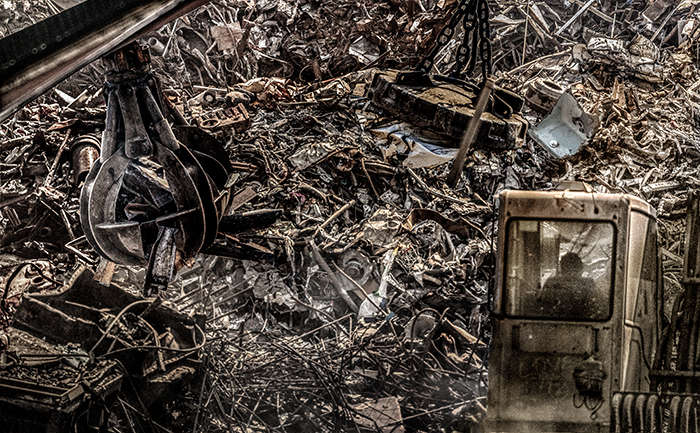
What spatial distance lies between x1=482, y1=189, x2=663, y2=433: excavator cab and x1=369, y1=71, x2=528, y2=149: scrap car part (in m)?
4.10

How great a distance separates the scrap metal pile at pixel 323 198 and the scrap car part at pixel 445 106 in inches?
1.4

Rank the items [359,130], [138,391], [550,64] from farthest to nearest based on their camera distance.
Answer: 1. [550,64]
2. [359,130]
3. [138,391]

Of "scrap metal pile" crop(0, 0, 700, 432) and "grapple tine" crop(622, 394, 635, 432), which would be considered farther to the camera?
"scrap metal pile" crop(0, 0, 700, 432)

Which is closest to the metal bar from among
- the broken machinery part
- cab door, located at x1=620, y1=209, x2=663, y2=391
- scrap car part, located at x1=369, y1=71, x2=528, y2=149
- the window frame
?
scrap car part, located at x1=369, y1=71, x2=528, y2=149

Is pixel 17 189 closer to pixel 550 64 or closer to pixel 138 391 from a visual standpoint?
pixel 138 391

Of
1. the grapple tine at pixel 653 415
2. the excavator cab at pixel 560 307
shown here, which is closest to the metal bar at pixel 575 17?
the excavator cab at pixel 560 307

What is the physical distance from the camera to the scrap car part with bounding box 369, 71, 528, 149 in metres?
8.99

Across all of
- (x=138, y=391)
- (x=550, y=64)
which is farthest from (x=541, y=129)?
(x=138, y=391)

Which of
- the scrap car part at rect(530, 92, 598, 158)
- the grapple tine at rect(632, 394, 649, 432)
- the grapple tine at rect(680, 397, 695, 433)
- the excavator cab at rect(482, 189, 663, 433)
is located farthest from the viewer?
the scrap car part at rect(530, 92, 598, 158)

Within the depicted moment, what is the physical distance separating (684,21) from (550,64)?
2886 millimetres

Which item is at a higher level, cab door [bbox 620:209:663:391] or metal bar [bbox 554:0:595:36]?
metal bar [bbox 554:0:595:36]

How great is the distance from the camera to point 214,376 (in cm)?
611

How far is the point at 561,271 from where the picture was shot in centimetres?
493

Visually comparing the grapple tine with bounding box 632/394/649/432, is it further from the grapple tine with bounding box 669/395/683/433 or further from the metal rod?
the metal rod
